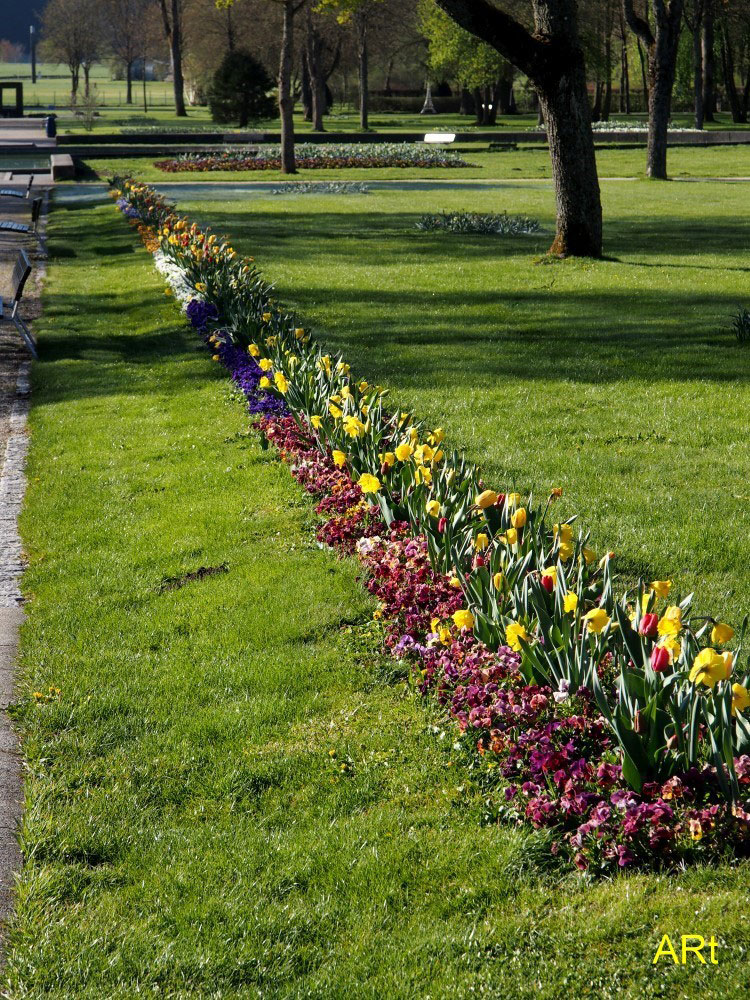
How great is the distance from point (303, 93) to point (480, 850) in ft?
194

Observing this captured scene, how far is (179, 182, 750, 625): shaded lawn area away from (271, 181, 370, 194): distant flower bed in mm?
6562

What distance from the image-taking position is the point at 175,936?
3.01 meters

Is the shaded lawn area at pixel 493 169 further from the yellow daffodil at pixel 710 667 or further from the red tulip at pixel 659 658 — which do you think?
the yellow daffodil at pixel 710 667

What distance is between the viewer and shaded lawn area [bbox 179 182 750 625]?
19.0 ft

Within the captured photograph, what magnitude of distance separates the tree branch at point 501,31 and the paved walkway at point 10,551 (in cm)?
580

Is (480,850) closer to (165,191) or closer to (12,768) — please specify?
(12,768)

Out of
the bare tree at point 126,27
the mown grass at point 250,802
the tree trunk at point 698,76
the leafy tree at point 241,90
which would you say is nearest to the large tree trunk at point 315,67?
the leafy tree at point 241,90

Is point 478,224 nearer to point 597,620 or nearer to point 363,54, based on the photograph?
point 597,620

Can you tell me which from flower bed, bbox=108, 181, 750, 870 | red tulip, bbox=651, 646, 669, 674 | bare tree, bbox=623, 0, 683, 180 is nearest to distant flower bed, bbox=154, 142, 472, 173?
bare tree, bbox=623, 0, 683, 180

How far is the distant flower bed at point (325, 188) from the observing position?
81.8 feet

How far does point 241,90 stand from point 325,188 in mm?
21700

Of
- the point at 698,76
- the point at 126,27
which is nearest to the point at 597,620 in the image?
the point at 698,76

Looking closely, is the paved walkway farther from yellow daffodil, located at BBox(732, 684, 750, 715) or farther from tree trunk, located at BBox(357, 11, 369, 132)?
tree trunk, located at BBox(357, 11, 369, 132)

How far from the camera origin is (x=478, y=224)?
17766 mm
